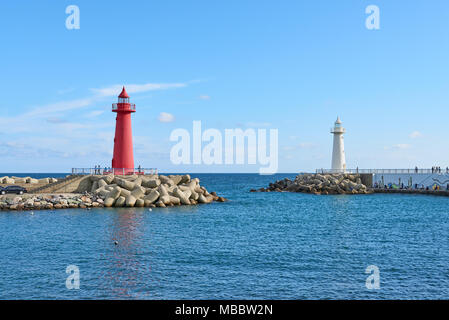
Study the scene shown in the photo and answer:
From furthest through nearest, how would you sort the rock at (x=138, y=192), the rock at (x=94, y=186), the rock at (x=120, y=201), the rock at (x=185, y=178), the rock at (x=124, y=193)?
the rock at (x=185, y=178)
the rock at (x=94, y=186)
the rock at (x=138, y=192)
the rock at (x=124, y=193)
the rock at (x=120, y=201)

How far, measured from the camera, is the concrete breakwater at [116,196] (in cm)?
3828

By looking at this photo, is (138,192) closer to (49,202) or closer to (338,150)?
(49,202)

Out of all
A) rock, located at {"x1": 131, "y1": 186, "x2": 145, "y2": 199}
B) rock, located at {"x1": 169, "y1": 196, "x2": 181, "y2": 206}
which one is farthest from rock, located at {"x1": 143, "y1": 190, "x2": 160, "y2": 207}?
rock, located at {"x1": 169, "y1": 196, "x2": 181, "y2": 206}

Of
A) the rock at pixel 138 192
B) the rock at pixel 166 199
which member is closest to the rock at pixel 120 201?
the rock at pixel 138 192

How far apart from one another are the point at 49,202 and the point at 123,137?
33.1 feet

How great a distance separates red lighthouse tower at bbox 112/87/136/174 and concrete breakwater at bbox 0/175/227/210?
237 centimetres

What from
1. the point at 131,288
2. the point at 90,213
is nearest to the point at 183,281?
the point at 131,288

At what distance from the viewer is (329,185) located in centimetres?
6769

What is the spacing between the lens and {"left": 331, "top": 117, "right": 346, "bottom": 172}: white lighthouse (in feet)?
230

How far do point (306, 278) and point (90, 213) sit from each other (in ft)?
77.0

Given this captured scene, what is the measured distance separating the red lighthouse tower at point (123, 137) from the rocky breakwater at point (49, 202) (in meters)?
5.84

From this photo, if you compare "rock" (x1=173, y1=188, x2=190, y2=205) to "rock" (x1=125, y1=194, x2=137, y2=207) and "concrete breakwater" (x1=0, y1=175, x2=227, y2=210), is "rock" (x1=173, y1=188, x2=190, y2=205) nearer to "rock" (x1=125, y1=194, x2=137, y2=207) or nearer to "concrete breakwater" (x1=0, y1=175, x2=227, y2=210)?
"concrete breakwater" (x1=0, y1=175, x2=227, y2=210)

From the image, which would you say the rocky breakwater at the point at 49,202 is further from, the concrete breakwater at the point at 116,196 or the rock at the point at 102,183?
the rock at the point at 102,183

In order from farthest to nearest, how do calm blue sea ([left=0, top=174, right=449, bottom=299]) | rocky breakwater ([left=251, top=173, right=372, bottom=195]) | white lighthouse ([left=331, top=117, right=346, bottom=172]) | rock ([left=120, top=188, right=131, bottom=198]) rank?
white lighthouse ([left=331, top=117, right=346, bottom=172]), rocky breakwater ([left=251, top=173, right=372, bottom=195]), rock ([left=120, top=188, right=131, bottom=198]), calm blue sea ([left=0, top=174, right=449, bottom=299])
